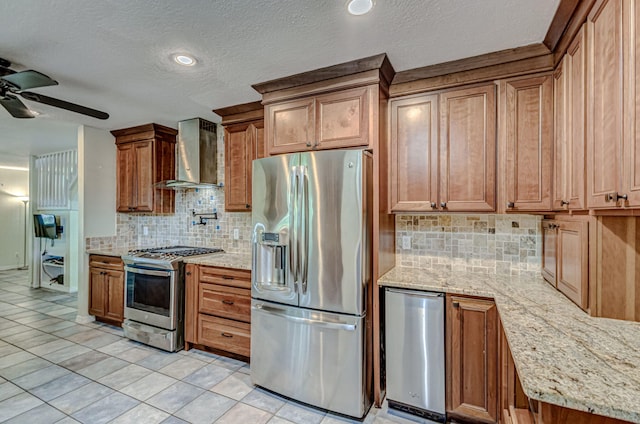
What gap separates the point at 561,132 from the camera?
5.98ft

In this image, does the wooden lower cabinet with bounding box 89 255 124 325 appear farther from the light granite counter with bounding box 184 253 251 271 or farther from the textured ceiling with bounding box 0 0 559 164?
the textured ceiling with bounding box 0 0 559 164

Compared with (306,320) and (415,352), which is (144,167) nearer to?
(306,320)

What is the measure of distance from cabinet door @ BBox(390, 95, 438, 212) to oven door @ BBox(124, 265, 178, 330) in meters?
2.35

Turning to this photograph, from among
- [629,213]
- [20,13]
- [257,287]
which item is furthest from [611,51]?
[20,13]

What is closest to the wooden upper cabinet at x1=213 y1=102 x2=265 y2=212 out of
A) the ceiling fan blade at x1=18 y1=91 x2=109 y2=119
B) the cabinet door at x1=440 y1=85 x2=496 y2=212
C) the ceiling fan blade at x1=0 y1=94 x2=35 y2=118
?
the ceiling fan blade at x1=18 y1=91 x2=109 y2=119

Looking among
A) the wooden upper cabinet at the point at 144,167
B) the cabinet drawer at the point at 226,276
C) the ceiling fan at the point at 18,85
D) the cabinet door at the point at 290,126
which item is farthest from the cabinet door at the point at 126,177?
the cabinet door at the point at 290,126

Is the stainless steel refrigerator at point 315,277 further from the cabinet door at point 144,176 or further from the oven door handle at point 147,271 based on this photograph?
the cabinet door at point 144,176

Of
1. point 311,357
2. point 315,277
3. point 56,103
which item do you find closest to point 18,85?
point 56,103

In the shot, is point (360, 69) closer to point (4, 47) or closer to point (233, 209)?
point (233, 209)

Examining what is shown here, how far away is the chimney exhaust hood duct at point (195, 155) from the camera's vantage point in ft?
11.6

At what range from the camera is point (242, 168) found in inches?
124

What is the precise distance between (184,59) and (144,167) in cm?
226

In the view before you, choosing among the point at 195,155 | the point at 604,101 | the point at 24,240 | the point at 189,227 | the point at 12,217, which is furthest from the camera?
the point at 24,240

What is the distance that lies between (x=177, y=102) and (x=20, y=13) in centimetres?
140
